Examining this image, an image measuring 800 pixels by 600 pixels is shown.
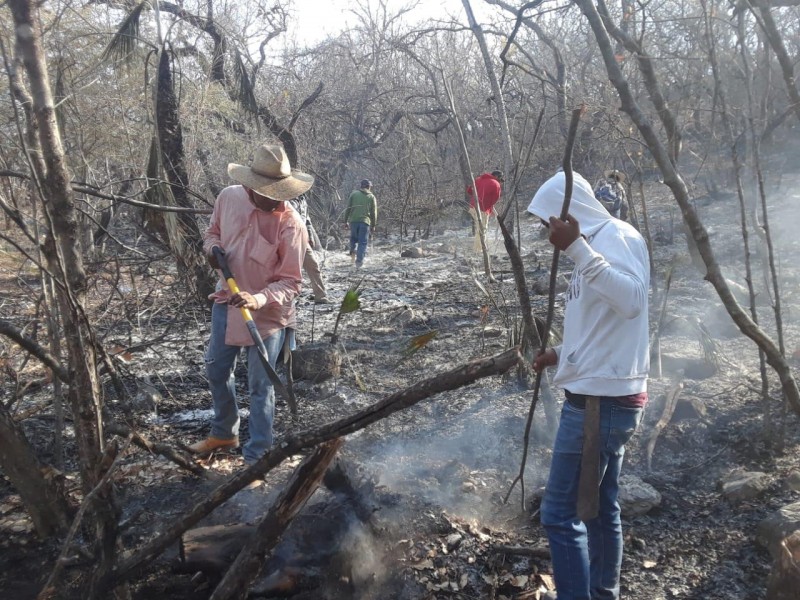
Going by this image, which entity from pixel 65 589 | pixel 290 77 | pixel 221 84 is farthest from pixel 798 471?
pixel 290 77

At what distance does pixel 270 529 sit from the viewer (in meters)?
2.31

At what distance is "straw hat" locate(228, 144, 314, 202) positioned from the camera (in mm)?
3396

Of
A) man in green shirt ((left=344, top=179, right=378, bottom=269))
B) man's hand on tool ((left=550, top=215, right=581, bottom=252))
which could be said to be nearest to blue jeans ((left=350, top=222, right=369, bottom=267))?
man in green shirt ((left=344, top=179, right=378, bottom=269))

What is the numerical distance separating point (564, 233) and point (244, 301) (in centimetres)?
172

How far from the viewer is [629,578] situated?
2.86 m

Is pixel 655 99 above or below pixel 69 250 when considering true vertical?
above

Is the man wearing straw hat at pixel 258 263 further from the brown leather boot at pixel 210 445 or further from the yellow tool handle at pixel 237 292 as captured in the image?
the brown leather boot at pixel 210 445

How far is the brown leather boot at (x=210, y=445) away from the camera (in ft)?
12.1

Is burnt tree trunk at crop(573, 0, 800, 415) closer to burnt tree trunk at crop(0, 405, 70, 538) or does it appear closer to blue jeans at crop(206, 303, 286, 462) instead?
blue jeans at crop(206, 303, 286, 462)

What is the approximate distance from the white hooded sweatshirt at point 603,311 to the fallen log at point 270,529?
91 cm

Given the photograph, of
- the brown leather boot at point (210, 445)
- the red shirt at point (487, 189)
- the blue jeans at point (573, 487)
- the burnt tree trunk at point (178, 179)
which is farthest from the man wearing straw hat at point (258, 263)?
the red shirt at point (487, 189)

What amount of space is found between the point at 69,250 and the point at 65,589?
4.53ft

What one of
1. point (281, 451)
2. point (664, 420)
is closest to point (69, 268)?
point (281, 451)

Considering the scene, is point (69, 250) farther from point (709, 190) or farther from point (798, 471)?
point (709, 190)
